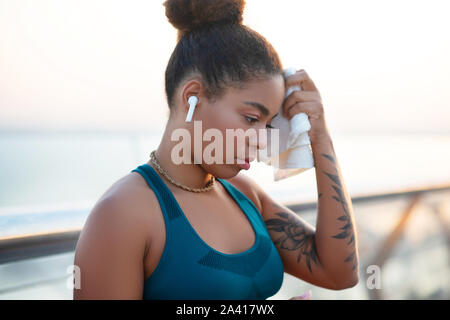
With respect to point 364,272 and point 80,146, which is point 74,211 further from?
point 364,272

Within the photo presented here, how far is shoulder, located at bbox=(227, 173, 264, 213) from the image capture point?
957mm

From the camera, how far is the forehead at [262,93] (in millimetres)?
675

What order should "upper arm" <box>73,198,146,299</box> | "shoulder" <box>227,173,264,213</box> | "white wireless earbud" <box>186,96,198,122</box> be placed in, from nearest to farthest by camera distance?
"upper arm" <box>73,198,146,299</box> → "white wireless earbud" <box>186,96,198,122</box> → "shoulder" <box>227,173,264,213</box>

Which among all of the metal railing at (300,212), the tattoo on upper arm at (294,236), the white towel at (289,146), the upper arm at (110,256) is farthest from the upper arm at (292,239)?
the upper arm at (110,256)

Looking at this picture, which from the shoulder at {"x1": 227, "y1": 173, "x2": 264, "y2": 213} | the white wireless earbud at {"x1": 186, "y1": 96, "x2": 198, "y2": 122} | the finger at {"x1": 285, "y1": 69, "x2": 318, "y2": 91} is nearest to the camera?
the white wireless earbud at {"x1": 186, "y1": 96, "x2": 198, "y2": 122}

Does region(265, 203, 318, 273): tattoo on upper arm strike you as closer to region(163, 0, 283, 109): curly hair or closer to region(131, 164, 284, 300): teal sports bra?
region(131, 164, 284, 300): teal sports bra

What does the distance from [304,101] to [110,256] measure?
549 millimetres

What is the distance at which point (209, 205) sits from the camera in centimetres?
78

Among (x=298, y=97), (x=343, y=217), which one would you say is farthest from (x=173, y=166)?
(x=343, y=217)

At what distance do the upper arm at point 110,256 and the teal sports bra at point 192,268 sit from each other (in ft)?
0.17

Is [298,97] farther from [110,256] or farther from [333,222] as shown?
[110,256]

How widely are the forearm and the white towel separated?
40 millimetres

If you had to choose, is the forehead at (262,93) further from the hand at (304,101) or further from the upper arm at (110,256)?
the upper arm at (110,256)

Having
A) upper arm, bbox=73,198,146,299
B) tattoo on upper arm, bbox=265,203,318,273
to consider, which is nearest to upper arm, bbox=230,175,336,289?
tattoo on upper arm, bbox=265,203,318,273
